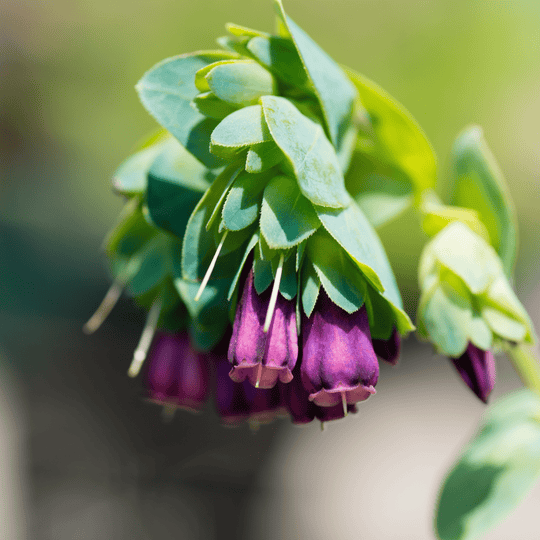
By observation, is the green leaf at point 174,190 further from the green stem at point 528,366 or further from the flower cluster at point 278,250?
the green stem at point 528,366

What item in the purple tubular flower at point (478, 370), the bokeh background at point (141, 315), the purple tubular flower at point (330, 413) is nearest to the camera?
the purple tubular flower at point (330, 413)

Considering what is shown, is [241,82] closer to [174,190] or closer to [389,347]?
[174,190]

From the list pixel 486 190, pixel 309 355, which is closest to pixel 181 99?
pixel 309 355

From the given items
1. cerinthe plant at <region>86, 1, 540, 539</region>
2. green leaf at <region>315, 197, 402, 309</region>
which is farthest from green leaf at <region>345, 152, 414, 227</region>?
green leaf at <region>315, 197, 402, 309</region>

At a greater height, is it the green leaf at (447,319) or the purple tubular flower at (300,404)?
the green leaf at (447,319)

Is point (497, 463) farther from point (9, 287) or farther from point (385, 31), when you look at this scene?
point (9, 287)

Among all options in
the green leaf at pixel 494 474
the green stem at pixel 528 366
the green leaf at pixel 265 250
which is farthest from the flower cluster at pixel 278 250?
the green leaf at pixel 494 474
